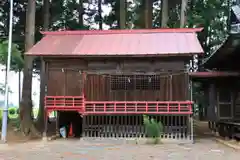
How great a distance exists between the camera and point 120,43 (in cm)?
1723

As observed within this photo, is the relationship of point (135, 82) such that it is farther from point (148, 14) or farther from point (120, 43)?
point (148, 14)

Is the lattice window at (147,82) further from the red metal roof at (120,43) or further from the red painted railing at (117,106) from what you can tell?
the red metal roof at (120,43)

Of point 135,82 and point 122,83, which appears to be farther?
point 122,83

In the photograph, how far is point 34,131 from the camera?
2002 centimetres

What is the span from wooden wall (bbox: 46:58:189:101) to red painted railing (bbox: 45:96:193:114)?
0.59 m

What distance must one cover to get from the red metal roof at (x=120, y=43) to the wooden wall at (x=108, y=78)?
0.67 metres

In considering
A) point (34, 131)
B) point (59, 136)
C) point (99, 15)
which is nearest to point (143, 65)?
point (59, 136)

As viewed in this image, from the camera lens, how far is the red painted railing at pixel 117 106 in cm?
1552

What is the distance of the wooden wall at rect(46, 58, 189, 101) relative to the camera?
1616 cm

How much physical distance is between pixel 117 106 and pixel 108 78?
5.15 feet

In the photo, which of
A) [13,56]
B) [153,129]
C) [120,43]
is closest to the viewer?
[153,129]

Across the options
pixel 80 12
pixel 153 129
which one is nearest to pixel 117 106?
pixel 153 129

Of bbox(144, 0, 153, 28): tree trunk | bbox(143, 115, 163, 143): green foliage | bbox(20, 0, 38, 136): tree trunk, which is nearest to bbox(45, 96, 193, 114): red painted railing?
bbox(143, 115, 163, 143): green foliage

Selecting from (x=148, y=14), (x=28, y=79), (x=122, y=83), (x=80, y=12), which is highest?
(x=80, y=12)
